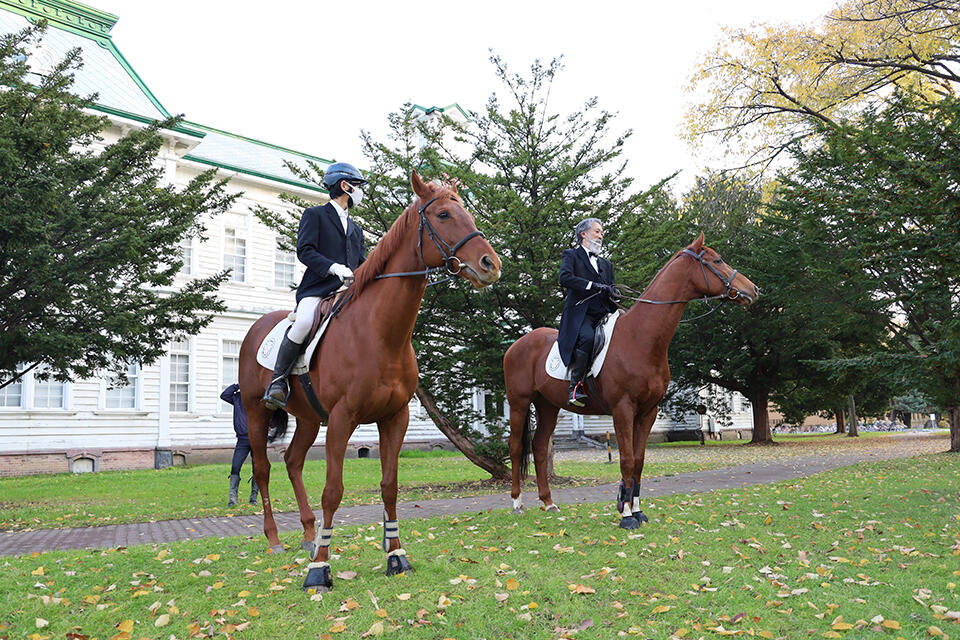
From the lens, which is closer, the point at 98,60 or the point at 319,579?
the point at 319,579

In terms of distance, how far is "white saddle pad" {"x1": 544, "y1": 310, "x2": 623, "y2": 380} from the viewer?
8.12 meters

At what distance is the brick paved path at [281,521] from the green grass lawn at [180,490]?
0.86 meters

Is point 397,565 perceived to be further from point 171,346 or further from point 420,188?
point 171,346

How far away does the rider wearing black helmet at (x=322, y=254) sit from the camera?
228 inches

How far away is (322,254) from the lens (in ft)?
19.7

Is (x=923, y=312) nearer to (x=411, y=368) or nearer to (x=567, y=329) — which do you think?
(x=567, y=329)

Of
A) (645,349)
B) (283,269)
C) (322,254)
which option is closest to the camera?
(322,254)

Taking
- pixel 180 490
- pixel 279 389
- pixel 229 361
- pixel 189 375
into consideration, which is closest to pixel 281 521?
pixel 279 389

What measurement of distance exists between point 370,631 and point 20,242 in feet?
29.7

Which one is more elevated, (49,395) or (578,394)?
(578,394)

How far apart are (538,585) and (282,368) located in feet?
9.02

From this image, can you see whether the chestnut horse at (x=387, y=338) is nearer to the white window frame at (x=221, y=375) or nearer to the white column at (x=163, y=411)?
the white column at (x=163, y=411)

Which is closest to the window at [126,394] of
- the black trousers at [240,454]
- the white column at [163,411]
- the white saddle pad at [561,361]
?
the white column at [163,411]

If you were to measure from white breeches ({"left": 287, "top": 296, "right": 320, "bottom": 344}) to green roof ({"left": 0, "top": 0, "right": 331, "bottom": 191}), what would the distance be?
17393 mm
